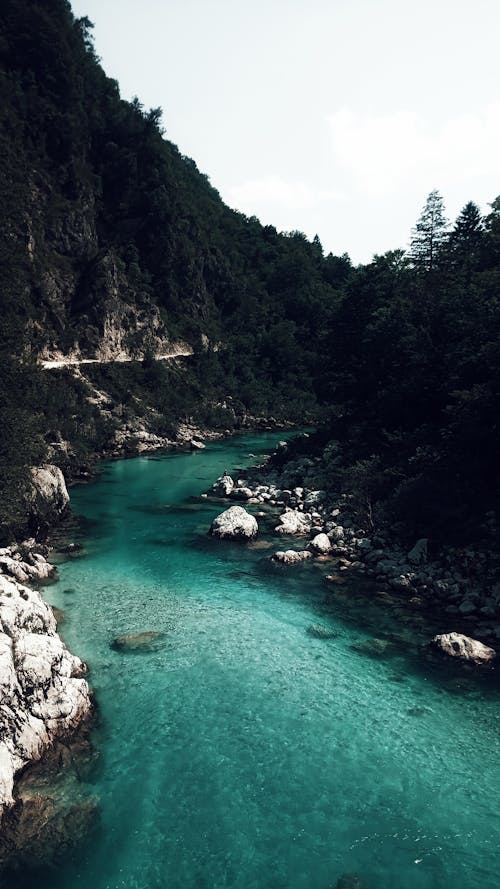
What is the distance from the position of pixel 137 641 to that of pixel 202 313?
90.8 m

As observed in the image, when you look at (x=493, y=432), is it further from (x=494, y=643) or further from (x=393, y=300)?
(x=393, y=300)

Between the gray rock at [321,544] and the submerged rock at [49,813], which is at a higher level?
the gray rock at [321,544]

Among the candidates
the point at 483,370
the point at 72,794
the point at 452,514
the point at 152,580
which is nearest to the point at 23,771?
the point at 72,794

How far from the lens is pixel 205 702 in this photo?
1780 cm

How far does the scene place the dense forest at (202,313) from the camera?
30281mm

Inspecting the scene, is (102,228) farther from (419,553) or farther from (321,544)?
(419,553)

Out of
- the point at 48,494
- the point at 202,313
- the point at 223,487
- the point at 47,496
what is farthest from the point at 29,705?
the point at 202,313

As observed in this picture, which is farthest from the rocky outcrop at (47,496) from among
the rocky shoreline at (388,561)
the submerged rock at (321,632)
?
the submerged rock at (321,632)

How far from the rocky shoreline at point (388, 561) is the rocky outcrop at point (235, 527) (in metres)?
0.06

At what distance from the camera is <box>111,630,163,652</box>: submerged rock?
20.9m

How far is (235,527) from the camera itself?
33.9m

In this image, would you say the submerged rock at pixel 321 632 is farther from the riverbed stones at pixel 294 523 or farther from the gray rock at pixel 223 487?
the gray rock at pixel 223 487

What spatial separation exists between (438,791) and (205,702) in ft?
23.9

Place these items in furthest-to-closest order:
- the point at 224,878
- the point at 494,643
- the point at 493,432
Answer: the point at 493,432 → the point at 494,643 → the point at 224,878
